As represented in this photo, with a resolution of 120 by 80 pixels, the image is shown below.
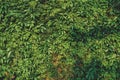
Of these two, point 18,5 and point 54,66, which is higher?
point 18,5

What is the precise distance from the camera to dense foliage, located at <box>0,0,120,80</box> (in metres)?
6.87

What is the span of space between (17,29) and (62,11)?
1.02 m

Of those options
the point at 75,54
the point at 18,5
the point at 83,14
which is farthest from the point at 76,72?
the point at 18,5

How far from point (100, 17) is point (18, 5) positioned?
1751 mm

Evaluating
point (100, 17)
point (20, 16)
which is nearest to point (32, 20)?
point (20, 16)

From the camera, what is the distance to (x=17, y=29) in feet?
23.3

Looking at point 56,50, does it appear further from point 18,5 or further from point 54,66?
point 18,5

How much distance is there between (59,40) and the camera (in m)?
6.98

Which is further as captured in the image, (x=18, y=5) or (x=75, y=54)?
(x=18, y=5)

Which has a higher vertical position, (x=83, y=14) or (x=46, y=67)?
(x=83, y=14)

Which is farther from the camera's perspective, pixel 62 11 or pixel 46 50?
pixel 62 11

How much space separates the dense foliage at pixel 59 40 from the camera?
271 inches

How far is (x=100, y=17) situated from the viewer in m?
7.37

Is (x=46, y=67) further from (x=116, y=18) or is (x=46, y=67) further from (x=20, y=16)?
→ (x=116, y=18)
